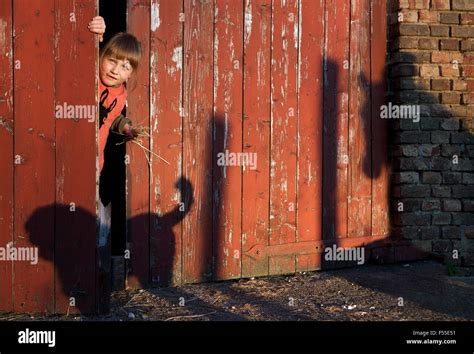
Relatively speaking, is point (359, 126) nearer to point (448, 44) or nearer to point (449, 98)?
point (449, 98)

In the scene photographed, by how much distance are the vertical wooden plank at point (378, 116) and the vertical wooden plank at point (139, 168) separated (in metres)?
1.77

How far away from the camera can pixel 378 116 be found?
512 cm

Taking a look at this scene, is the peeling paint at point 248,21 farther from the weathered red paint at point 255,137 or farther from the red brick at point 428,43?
the red brick at point 428,43

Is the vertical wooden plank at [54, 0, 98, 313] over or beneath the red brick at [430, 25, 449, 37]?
beneath

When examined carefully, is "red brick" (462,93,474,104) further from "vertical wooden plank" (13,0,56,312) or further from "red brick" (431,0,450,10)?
"vertical wooden plank" (13,0,56,312)

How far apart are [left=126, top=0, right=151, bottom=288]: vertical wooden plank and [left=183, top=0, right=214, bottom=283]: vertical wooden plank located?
27 centimetres

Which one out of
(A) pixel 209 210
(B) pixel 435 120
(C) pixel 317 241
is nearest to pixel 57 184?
(A) pixel 209 210

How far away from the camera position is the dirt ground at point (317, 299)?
3.86 m

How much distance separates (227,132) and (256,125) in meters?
0.23

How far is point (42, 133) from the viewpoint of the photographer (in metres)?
3.66

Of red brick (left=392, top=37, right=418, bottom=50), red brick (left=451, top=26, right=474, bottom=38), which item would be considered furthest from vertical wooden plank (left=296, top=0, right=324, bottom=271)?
red brick (left=451, top=26, right=474, bottom=38)

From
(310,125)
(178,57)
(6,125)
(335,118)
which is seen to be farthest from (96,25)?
(335,118)

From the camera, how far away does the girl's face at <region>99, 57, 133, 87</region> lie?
4250mm

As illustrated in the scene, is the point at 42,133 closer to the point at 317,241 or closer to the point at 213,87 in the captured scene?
the point at 213,87
